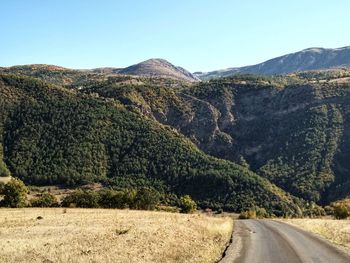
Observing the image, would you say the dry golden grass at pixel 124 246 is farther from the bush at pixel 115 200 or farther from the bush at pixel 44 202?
the bush at pixel 44 202

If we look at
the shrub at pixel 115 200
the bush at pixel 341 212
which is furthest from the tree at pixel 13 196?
the bush at pixel 341 212

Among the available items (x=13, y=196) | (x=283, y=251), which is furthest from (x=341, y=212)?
(x=13, y=196)

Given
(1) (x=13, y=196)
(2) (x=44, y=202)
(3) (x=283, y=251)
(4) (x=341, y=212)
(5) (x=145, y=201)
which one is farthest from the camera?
(5) (x=145, y=201)

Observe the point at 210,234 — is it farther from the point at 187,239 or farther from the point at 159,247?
the point at 159,247

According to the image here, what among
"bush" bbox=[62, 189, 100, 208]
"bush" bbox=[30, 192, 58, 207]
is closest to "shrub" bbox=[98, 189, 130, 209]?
"bush" bbox=[62, 189, 100, 208]

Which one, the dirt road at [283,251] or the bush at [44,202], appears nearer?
the dirt road at [283,251]

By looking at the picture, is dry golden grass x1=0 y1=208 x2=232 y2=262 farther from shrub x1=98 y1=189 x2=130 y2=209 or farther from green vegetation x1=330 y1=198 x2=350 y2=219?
shrub x1=98 y1=189 x2=130 y2=209

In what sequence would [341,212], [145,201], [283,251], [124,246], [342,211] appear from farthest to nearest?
[145,201] < [341,212] < [342,211] < [283,251] < [124,246]

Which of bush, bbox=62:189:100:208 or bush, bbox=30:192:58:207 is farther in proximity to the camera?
bush, bbox=30:192:58:207

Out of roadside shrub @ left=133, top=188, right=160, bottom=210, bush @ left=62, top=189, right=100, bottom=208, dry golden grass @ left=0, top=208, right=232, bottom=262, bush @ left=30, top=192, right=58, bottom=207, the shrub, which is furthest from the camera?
roadside shrub @ left=133, top=188, right=160, bottom=210

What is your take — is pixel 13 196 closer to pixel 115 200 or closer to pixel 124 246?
pixel 115 200

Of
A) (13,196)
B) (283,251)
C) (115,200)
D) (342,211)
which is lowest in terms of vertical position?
(115,200)

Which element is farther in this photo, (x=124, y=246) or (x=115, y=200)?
(x=115, y=200)

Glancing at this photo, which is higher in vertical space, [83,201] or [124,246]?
[124,246]
